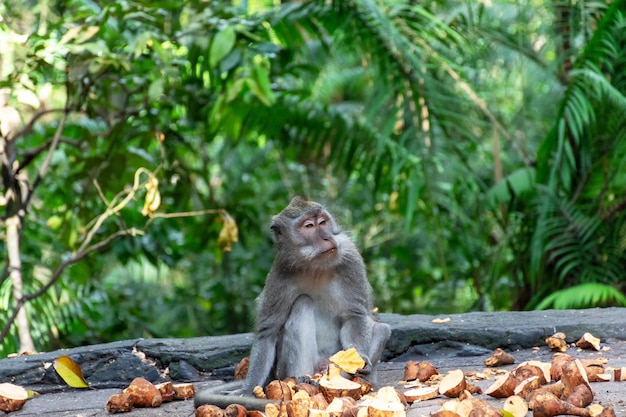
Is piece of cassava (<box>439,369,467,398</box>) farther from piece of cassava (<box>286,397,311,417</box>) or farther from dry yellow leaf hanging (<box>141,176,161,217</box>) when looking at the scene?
dry yellow leaf hanging (<box>141,176,161,217</box>)

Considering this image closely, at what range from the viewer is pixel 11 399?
3.91 m

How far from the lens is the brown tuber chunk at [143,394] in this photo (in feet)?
12.5

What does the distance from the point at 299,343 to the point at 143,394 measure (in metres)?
0.82

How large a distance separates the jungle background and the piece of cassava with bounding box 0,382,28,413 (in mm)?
1524

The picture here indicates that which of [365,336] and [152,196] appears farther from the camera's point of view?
[152,196]

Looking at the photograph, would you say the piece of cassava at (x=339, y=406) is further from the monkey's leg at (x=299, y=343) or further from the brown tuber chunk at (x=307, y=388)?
Result: the monkey's leg at (x=299, y=343)

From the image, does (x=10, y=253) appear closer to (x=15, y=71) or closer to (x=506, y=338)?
(x=15, y=71)

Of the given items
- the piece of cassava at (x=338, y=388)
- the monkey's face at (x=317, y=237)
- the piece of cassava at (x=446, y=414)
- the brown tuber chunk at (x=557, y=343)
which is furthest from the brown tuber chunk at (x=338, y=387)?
the brown tuber chunk at (x=557, y=343)

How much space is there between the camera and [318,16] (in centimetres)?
704

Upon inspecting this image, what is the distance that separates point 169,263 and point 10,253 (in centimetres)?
222

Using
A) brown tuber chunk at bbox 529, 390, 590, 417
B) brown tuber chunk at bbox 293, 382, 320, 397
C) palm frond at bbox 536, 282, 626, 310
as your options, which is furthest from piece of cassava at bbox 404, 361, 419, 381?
palm frond at bbox 536, 282, 626, 310

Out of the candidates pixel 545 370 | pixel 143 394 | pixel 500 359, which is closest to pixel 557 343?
pixel 500 359

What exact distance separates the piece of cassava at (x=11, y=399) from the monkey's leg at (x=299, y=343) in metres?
1.30

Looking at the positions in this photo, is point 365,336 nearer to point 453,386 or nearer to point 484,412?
point 453,386
